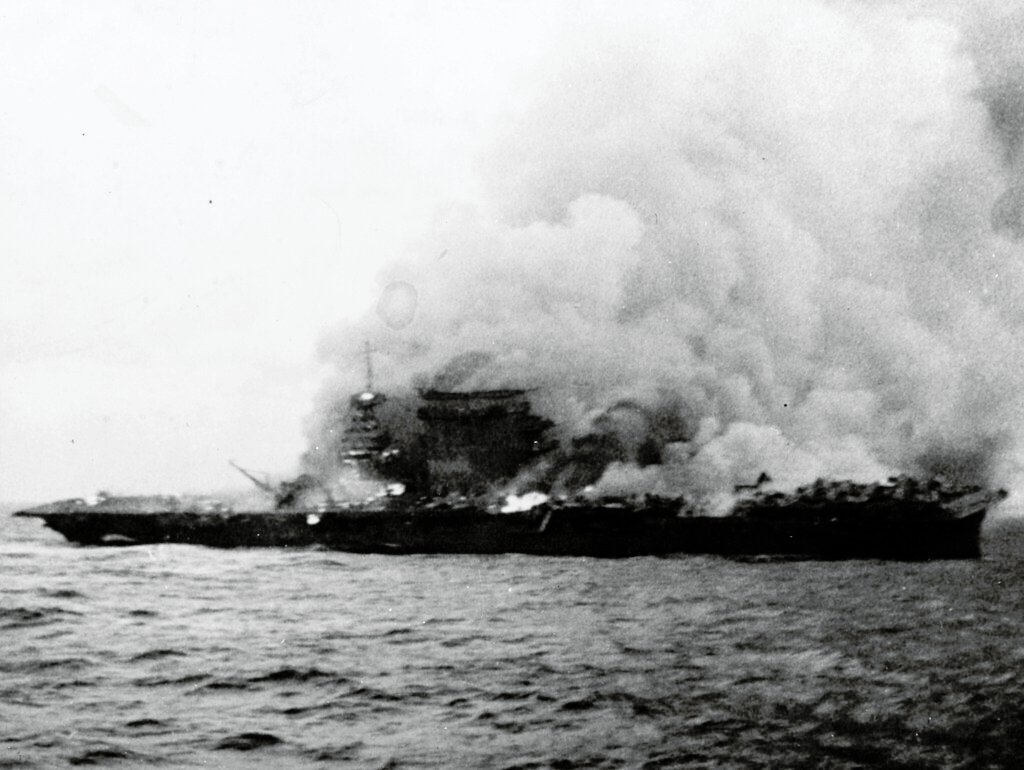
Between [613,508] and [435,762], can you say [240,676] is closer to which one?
[435,762]

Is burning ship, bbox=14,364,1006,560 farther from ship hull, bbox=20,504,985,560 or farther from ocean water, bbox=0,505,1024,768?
ocean water, bbox=0,505,1024,768

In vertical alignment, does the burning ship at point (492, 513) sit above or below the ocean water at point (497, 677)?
above

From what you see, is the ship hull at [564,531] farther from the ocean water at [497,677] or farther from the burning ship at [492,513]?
the ocean water at [497,677]

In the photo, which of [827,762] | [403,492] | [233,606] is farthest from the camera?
[403,492]

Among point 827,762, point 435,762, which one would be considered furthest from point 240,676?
point 827,762

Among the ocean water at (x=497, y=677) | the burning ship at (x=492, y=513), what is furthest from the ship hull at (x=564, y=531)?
the ocean water at (x=497, y=677)

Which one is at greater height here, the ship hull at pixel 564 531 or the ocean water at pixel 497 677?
the ship hull at pixel 564 531

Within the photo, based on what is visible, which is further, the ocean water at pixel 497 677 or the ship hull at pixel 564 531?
the ship hull at pixel 564 531
